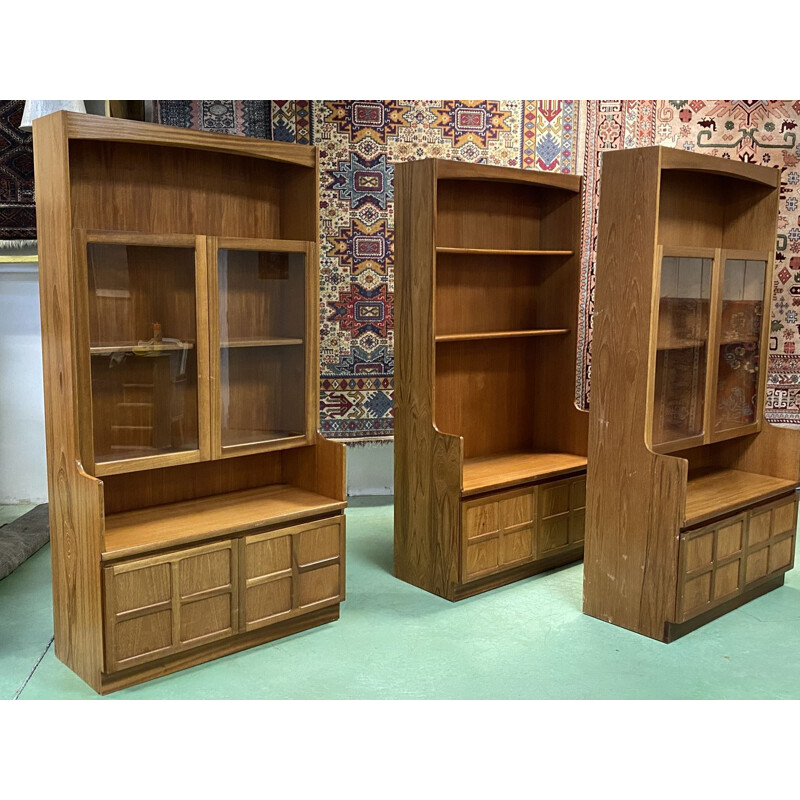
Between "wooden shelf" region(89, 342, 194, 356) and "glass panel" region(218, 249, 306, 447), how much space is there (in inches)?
7.2

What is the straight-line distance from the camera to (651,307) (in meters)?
3.80

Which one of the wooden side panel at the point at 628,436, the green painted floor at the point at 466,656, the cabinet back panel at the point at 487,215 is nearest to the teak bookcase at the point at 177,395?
the green painted floor at the point at 466,656

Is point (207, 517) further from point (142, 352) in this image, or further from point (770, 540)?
point (770, 540)

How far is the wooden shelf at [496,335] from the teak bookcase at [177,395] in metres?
0.89

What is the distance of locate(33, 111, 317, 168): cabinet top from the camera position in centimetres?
313

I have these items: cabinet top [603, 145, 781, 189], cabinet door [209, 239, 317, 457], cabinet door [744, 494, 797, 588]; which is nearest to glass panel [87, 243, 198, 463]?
cabinet door [209, 239, 317, 457]

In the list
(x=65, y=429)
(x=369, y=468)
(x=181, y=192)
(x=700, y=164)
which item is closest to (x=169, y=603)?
(x=65, y=429)

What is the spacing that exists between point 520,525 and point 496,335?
1038 mm

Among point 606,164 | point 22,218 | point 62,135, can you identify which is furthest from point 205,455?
point 22,218

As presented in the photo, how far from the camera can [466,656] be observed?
145 inches

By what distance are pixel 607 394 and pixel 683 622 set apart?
1079mm

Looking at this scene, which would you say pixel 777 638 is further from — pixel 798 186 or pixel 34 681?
pixel 798 186

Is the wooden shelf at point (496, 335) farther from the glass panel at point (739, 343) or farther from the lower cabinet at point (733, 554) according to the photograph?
the lower cabinet at point (733, 554)

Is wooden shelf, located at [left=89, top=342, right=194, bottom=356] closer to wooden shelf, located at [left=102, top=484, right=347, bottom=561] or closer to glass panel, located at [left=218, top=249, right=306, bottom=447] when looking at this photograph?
glass panel, located at [left=218, top=249, right=306, bottom=447]
